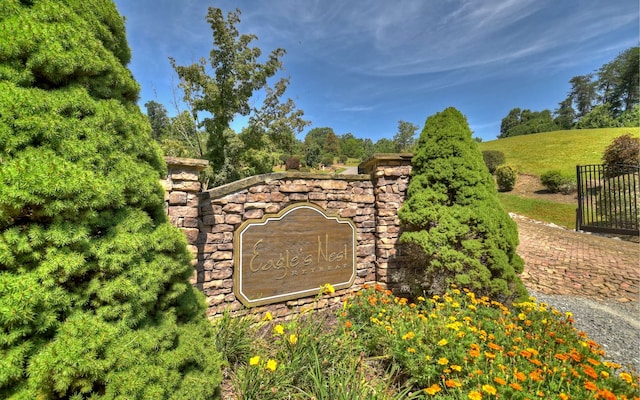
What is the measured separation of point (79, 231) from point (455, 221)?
389cm

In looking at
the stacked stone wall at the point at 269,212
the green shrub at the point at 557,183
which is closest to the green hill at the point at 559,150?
the green shrub at the point at 557,183

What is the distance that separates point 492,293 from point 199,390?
3.51m

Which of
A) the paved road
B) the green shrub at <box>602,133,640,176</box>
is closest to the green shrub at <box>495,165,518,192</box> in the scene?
the green shrub at <box>602,133,640,176</box>

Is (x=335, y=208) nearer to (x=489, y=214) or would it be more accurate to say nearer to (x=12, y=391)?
(x=489, y=214)

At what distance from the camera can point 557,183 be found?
650 inches

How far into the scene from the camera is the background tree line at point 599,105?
38406 millimetres

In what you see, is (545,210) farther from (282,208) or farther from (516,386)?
(516,386)

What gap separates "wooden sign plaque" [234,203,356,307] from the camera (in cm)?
349

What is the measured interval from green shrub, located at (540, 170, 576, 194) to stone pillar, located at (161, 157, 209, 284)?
20386 millimetres

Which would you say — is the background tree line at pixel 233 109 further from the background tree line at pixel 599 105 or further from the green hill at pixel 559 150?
the background tree line at pixel 599 105

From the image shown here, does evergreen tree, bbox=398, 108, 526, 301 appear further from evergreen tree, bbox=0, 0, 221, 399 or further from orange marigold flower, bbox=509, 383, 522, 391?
evergreen tree, bbox=0, 0, 221, 399

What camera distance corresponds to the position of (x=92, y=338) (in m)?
1.34

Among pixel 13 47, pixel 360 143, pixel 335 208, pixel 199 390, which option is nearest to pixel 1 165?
pixel 13 47

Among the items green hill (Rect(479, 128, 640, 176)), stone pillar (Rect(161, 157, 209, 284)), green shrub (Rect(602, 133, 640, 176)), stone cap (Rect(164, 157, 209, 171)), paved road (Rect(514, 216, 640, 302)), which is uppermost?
green hill (Rect(479, 128, 640, 176))
